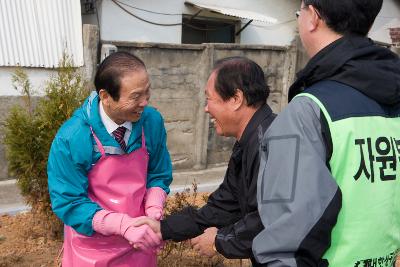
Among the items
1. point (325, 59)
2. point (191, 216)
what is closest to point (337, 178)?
point (325, 59)

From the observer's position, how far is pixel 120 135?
211 cm

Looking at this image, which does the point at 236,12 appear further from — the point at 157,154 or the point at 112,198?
the point at 112,198

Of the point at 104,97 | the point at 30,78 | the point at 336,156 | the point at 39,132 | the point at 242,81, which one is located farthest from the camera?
the point at 30,78

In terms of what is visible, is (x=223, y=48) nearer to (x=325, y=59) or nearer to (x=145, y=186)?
(x=145, y=186)

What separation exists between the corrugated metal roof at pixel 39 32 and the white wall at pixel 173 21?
908 millimetres

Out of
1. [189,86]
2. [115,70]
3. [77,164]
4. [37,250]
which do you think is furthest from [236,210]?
[189,86]

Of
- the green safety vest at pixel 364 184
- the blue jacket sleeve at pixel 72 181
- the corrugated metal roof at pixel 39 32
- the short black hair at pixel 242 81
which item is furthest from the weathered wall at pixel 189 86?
the green safety vest at pixel 364 184

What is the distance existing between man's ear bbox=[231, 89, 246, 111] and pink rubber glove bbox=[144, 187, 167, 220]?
2.49 ft

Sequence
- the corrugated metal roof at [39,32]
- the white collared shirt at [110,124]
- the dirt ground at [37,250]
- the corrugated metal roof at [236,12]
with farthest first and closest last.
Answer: the corrugated metal roof at [236,12] → the corrugated metal roof at [39,32] → the dirt ground at [37,250] → the white collared shirt at [110,124]

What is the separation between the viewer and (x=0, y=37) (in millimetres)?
5637

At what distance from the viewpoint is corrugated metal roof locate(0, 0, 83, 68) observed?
5.69 meters

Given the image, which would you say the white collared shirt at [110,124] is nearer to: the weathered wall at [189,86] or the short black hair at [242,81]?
the short black hair at [242,81]

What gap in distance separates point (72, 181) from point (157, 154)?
1.71 ft

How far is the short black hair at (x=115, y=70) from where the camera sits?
6.54 ft
